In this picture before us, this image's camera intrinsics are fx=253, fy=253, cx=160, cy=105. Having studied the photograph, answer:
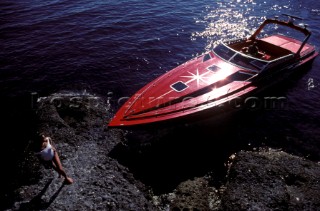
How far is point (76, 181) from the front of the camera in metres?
7.92

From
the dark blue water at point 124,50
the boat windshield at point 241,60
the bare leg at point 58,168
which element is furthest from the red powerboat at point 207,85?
the bare leg at point 58,168

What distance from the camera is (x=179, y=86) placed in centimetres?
1073

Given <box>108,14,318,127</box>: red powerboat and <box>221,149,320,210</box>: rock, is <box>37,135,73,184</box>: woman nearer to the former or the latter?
<box>108,14,318,127</box>: red powerboat

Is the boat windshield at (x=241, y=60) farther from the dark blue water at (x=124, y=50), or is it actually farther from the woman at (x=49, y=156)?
the woman at (x=49, y=156)

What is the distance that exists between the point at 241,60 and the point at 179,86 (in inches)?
135

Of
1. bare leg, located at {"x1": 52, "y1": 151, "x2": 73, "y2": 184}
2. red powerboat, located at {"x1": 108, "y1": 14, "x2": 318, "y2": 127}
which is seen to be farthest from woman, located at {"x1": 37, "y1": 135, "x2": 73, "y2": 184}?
red powerboat, located at {"x1": 108, "y1": 14, "x2": 318, "y2": 127}

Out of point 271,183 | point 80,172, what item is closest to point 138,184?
point 80,172

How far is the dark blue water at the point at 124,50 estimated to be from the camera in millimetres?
11242

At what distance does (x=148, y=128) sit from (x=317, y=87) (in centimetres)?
1039

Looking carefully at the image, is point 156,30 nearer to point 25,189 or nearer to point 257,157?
point 257,157

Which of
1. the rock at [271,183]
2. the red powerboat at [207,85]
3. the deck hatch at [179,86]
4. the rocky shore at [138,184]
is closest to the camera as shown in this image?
the rocky shore at [138,184]

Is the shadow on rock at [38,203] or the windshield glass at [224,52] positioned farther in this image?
the windshield glass at [224,52]

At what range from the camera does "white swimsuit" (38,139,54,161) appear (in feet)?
23.9

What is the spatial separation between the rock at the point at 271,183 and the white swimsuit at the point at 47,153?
17.7ft
